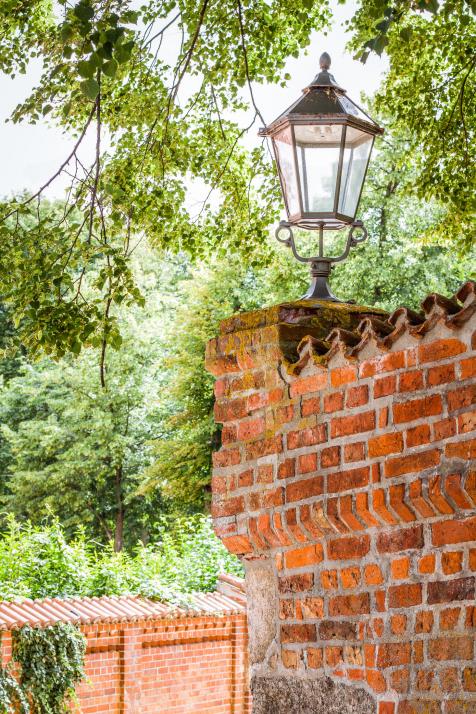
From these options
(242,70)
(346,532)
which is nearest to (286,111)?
(346,532)

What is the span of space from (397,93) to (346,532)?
7.28 meters

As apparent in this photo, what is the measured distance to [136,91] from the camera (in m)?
9.44

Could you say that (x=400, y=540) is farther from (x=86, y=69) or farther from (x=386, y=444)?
(x=86, y=69)

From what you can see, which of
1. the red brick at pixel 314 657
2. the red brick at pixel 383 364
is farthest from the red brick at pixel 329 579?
the red brick at pixel 383 364

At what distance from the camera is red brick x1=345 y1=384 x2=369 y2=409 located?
343 cm

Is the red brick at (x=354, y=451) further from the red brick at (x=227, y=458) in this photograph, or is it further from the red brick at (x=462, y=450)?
the red brick at (x=227, y=458)

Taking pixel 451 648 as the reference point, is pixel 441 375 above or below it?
above

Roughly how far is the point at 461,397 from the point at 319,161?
5.17 ft

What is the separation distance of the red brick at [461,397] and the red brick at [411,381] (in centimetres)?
14

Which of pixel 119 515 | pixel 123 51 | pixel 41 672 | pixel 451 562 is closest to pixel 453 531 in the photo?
pixel 451 562

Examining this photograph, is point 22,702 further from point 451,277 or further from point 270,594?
point 451,277

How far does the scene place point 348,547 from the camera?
3480 millimetres

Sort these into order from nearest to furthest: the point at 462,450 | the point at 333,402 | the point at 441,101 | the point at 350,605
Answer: the point at 462,450, the point at 350,605, the point at 333,402, the point at 441,101

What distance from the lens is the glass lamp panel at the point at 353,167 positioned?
432cm
